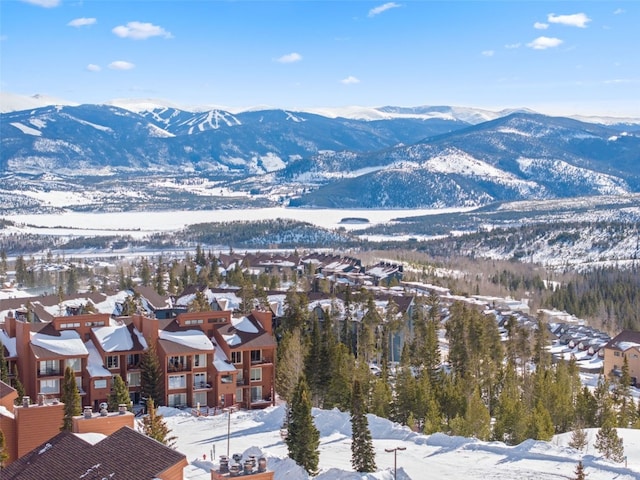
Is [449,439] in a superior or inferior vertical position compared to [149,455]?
inferior

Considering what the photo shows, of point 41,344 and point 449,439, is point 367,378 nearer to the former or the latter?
point 449,439

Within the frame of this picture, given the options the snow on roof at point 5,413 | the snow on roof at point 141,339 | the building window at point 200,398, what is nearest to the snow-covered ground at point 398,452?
the building window at point 200,398

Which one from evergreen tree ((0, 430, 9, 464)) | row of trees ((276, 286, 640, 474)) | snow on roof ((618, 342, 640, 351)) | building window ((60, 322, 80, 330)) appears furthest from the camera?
snow on roof ((618, 342, 640, 351))

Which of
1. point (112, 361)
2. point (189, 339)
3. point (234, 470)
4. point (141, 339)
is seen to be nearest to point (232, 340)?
point (189, 339)

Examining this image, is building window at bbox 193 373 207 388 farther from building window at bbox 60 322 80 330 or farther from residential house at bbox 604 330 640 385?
residential house at bbox 604 330 640 385

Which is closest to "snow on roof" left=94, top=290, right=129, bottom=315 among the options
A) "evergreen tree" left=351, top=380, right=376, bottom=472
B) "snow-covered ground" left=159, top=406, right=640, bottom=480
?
"snow-covered ground" left=159, top=406, right=640, bottom=480

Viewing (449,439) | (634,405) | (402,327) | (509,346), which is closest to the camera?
(449,439)

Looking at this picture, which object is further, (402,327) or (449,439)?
(402,327)

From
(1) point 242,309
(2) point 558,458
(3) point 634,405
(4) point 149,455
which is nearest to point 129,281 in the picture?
(1) point 242,309
